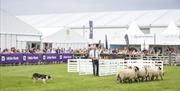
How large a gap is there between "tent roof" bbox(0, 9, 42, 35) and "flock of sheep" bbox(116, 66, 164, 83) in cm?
2655

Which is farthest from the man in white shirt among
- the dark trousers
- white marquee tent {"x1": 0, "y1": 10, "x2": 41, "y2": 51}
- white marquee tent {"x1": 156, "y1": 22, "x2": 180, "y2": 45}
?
white marquee tent {"x1": 156, "y1": 22, "x2": 180, "y2": 45}

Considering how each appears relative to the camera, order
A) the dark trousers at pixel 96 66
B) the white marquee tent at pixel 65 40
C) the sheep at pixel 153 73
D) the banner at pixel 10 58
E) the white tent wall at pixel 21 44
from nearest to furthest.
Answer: the sheep at pixel 153 73 < the dark trousers at pixel 96 66 < the banner at pixel 10 58 < the white tent wall at pixel 21 44 < the white marquee tent at pixel 65 40

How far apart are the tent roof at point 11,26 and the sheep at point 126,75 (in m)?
27.3

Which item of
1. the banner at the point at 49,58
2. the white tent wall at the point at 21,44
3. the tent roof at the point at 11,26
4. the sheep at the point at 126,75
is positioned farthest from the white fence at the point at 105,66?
the white tent wall at the point at 21,44

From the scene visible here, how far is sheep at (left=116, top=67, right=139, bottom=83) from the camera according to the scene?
21734mm

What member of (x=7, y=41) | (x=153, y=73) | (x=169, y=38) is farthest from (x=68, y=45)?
(x=153, y=73)

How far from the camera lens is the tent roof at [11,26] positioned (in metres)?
48.3

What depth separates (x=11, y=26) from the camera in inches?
1951

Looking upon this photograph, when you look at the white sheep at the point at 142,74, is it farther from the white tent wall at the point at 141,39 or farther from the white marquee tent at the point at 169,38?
the white tent wall at the point at 141,39

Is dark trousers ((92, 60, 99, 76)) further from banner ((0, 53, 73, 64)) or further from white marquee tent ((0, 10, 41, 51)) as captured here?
white marquee tent ((0, 10, 41, 51))

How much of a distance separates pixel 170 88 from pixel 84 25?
189ft

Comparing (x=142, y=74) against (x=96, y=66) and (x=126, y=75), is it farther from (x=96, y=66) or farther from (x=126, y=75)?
(x=96, y=66)

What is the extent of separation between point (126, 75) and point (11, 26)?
29804 millimetres

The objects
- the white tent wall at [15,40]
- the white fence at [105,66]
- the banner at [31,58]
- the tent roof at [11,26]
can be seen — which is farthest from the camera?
the tent roof at [11,26]
